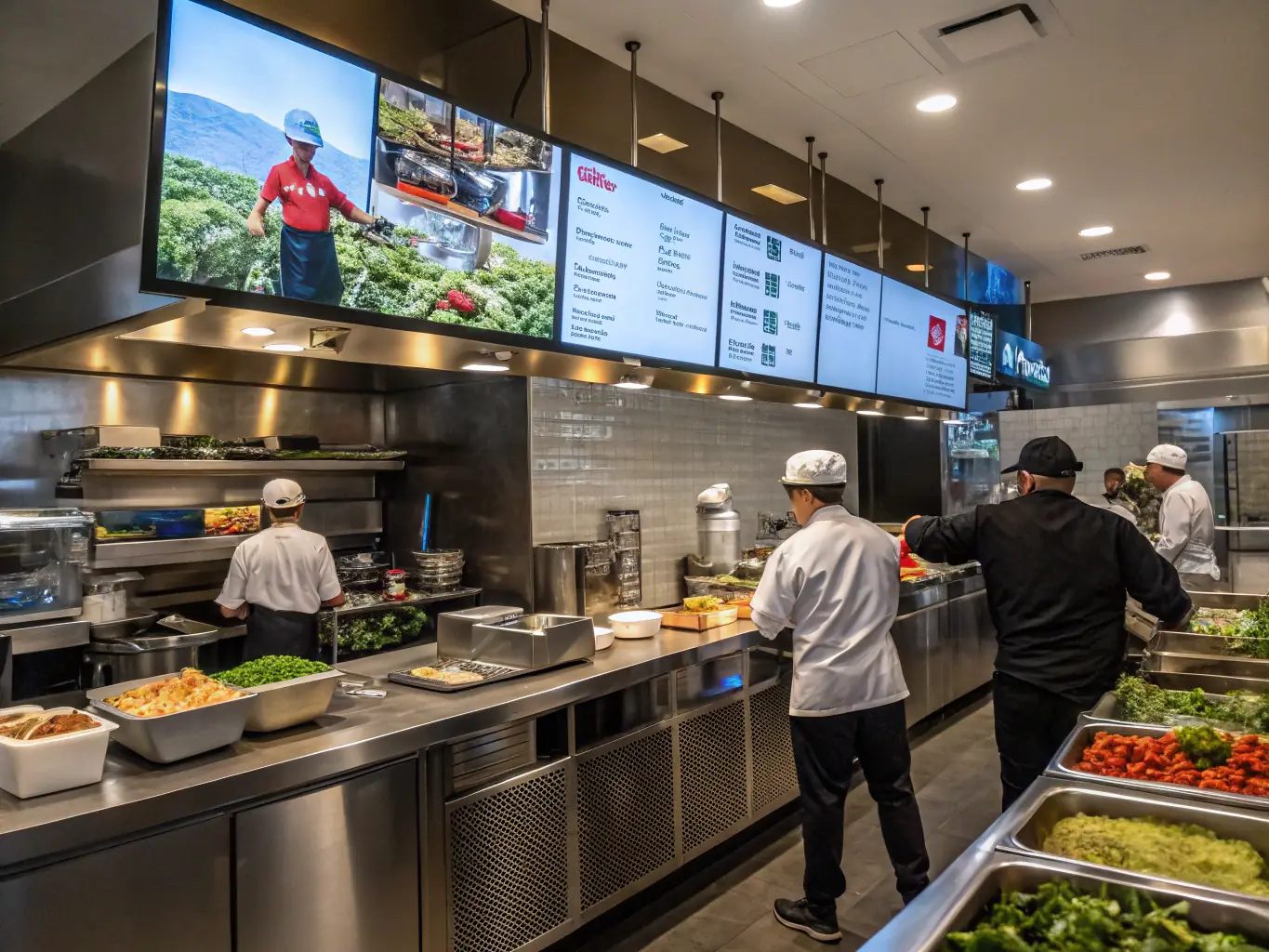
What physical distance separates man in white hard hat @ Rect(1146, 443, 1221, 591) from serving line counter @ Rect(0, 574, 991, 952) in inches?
141

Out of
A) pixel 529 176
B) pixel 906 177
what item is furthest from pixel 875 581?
pixel 906 177

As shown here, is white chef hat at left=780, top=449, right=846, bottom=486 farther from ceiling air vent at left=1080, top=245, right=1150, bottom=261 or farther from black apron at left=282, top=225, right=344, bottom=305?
ceiling air vent at left=1080, top=245, right=1150, bottom=261

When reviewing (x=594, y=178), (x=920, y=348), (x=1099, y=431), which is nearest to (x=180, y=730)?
(x=594, y=178)

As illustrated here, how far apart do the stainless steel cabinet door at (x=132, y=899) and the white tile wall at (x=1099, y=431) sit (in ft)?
28.0

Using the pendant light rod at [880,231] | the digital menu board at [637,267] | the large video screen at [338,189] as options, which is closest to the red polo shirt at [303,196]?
the large video screen at [338,189]

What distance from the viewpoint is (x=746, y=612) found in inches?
175

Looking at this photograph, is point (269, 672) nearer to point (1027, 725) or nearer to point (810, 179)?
point (1027, 725)

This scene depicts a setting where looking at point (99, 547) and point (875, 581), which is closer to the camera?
point (875, 581)

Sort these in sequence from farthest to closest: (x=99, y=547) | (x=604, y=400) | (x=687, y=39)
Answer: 1. (x=604, y=400)
2. (x=99, y=547)
3. (x=687, y=39)

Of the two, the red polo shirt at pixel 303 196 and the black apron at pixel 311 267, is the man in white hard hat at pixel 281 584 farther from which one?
the red polo shirt at pixel 303 196

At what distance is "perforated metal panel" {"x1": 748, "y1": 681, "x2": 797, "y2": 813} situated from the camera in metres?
4.06

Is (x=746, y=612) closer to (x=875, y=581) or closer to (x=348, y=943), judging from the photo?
(x=875, y=581)

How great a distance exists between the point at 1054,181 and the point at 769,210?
1822 millimetres

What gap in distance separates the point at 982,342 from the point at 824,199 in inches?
103
